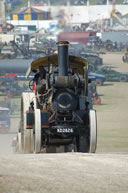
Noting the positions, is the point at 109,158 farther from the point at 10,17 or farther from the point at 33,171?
the point at 10,17

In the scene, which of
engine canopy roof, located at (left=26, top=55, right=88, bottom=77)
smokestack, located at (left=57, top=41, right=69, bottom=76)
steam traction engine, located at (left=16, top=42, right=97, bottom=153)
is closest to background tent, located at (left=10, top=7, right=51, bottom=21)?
engine canopy roof, located at (left=26, top=55, right=88, bottom=77)

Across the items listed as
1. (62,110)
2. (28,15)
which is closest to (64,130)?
(62,110)

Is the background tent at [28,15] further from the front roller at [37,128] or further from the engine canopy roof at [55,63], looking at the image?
the front roller at [37,128]

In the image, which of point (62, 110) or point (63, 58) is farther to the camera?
point (63, 58)

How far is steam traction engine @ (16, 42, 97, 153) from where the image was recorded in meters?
9.60

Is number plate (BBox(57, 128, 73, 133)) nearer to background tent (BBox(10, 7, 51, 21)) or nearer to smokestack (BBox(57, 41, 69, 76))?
smokestack (BBox(57, 41, 69, 76))

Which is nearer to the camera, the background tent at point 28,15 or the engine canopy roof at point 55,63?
the engine canopy roof at point 55,63

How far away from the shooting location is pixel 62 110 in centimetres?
963

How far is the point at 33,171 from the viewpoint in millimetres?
6656

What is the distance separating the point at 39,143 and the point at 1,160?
90.6 inches

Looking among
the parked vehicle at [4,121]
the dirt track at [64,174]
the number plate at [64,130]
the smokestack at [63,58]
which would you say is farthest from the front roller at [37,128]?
the parked vehicle at [4,121]

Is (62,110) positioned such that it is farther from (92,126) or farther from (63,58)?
(63,58)

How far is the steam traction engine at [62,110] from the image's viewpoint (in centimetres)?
960

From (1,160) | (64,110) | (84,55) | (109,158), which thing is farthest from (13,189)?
(84,55)
